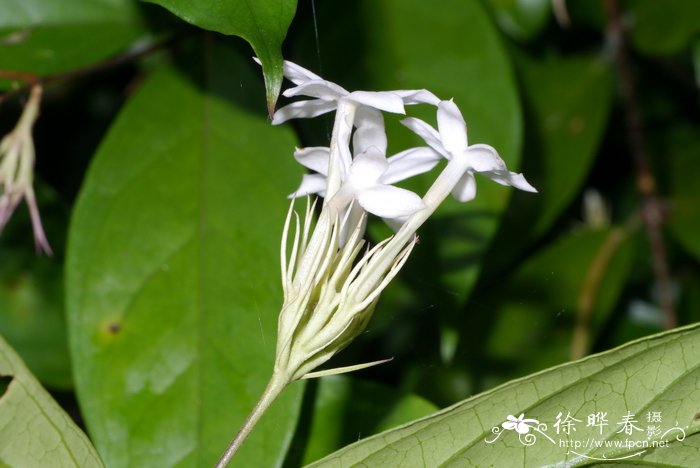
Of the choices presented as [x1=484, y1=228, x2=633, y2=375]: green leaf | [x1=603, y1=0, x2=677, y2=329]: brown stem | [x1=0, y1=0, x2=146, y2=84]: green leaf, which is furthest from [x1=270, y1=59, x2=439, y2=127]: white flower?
[x1=603, y1=0, x2=677, y2=329]: brown stem

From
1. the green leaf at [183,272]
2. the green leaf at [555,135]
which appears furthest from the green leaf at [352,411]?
the green leaf at [555,135]

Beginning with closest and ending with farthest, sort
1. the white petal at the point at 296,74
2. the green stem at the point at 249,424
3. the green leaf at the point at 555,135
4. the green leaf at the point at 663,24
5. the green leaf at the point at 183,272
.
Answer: the green stem at the point at 249,424 → the white petal at the point at 296,74 → the green leaf at the point at 183,272 → the green leaf at the point at 555,135 → the green leaf at the point at 663,24

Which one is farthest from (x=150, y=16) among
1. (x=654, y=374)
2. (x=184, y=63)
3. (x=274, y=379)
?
(x=654, y=374)

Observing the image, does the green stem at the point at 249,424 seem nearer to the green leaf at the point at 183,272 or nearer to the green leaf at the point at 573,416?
the green leaf at the point at 573,416

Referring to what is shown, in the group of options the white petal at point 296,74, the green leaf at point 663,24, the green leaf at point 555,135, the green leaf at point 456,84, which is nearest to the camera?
the white petal at point 296,74

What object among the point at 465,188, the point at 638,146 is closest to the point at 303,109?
the point at 465,188

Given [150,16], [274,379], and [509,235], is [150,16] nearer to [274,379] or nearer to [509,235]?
[509,235]
